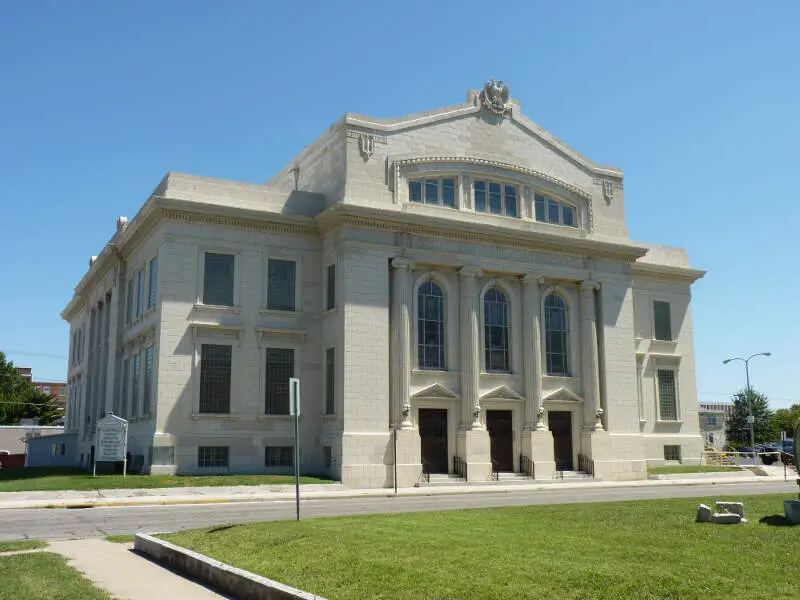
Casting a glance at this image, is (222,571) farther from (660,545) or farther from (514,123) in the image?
(514,123)

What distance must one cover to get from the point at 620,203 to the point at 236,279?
2277 centimetres

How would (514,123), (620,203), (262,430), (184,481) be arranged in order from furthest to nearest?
(620,203) < (514,123) < (262,430) < (184,481)

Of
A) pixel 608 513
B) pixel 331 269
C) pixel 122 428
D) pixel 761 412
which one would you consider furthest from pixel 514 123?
pixel 761 412

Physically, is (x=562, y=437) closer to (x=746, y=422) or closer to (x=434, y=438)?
(x=434, y=438)

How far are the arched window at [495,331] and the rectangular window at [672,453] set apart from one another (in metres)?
15.4

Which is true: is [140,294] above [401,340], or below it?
above

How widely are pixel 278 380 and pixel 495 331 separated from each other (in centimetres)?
1120

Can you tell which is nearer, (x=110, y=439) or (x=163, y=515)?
(x=163, y=515)

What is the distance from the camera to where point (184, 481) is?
32406 millimetres

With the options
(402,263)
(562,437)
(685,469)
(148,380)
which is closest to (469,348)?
(402,263)

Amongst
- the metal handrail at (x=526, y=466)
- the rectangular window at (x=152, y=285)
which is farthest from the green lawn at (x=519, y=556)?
the rectangular window at (x=152, y=285)

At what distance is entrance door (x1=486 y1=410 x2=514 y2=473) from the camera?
41.2m

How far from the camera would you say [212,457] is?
3716 centimetres

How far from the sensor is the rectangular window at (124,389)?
43000 millimetres
